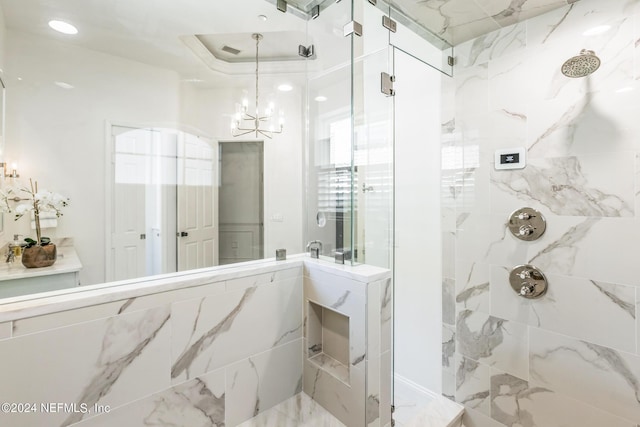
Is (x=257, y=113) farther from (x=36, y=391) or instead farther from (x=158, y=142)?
(x=36, y=391)

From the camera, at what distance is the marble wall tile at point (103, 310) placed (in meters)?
0.84

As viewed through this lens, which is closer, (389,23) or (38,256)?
(38,256)

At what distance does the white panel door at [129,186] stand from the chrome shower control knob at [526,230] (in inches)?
85.2

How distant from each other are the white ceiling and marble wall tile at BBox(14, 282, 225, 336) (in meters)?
1.39

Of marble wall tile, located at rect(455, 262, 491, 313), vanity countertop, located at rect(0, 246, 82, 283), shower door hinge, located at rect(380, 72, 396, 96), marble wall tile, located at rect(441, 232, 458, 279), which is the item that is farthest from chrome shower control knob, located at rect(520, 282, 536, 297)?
vanity countertop, located at rect(0, 246, 82, 283)

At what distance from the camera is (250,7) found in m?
1.92

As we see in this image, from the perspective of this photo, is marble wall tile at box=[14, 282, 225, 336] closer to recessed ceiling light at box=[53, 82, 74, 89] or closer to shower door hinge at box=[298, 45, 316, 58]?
shower door hinge at box=[298, 45, 316, 58]

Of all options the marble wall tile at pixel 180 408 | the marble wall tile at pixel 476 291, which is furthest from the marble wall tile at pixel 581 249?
the marble wall tile at pixel 180 408

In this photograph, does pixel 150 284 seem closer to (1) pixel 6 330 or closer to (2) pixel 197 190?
(1) pixel 6 330

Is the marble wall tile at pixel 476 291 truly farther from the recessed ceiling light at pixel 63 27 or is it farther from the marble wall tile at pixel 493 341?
the recessed ceiling light at pixel 63 27

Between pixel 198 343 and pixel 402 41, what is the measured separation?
183 centimetres

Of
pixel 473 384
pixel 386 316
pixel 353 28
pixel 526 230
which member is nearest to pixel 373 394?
pixel 386 316

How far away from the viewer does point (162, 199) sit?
2.32m

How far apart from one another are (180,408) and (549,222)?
6.01ft
